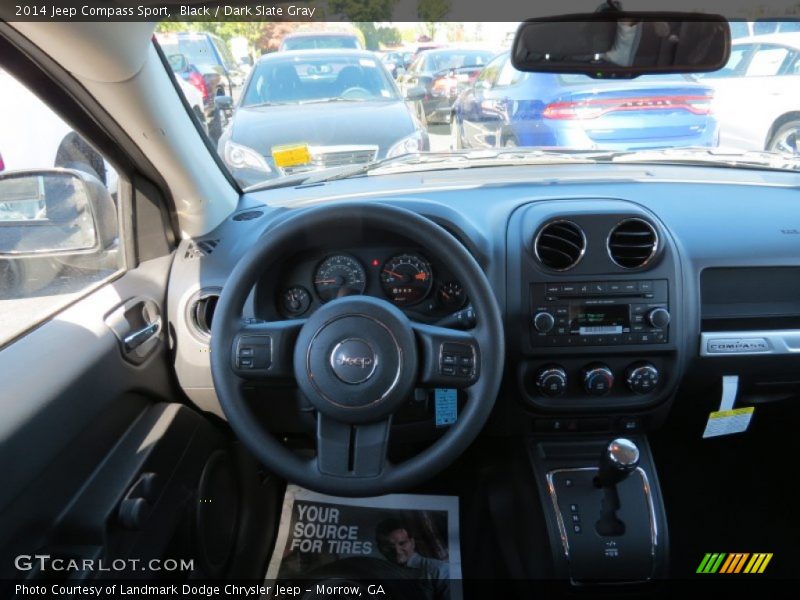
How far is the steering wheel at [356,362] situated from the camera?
5.94ft

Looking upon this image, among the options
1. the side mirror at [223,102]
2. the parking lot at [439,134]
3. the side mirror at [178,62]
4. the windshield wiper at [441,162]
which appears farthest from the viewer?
the parking lot at [439,134]

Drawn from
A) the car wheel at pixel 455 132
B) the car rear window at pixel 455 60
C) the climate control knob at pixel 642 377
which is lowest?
the climate control knob at pixel 642 377

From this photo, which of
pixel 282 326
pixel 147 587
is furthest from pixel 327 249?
pixel 147 587

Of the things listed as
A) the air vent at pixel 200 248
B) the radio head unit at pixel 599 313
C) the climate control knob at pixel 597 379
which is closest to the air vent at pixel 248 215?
the air vent at pixel 200 248

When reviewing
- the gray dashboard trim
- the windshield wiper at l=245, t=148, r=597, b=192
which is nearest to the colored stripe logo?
the gray dashboard trim

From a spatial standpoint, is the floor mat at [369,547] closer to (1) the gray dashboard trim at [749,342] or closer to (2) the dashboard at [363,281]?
(2) the dashboard at [363,281]

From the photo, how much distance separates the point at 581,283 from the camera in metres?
2.33

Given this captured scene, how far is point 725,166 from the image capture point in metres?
2.88

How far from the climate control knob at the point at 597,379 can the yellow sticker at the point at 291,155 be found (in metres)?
1.52

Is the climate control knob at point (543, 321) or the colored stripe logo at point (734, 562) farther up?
the climate control knob at point (543, 321)

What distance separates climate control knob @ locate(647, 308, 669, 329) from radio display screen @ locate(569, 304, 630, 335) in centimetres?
7

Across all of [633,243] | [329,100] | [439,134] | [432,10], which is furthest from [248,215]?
[439,134]

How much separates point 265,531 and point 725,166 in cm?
229

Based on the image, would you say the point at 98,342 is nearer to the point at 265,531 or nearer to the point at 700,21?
the point at 265,531
